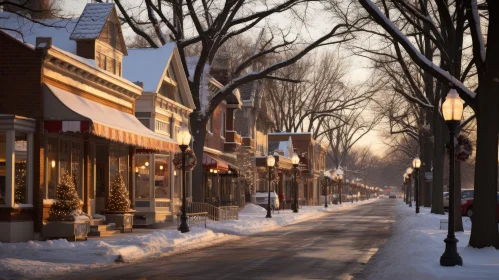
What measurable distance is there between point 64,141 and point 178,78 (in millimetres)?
14216

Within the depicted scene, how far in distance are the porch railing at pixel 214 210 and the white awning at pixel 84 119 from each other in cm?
921

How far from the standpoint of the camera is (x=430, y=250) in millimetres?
21000

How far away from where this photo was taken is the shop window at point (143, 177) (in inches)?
1508

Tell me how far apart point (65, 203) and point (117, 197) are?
537 centimetres

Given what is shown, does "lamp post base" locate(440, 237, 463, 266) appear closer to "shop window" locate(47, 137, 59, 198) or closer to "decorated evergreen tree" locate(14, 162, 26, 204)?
"decorated evergreen tree" locate(14, 162, 26, 204)

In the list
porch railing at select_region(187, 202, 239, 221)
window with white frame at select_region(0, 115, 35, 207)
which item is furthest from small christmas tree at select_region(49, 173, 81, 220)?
porch railing at select_region(187, 202, 239, 221)

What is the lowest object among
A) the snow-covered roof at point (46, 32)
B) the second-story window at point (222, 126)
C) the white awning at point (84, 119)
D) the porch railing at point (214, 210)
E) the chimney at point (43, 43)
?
the porch railing at point (214, 210)

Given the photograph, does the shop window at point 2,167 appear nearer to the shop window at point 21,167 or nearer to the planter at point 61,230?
the shop window at point 21,167

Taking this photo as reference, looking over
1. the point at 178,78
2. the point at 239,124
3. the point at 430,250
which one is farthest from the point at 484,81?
the point at 239,124

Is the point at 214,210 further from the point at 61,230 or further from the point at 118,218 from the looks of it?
the point at 61,230

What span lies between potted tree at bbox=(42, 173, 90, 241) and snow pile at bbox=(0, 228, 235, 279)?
1.58m

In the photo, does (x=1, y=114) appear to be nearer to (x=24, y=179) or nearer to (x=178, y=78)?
(x=24, y=179)

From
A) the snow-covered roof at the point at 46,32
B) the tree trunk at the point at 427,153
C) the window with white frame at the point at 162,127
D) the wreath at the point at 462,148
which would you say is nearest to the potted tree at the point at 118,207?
the snow-covered roof at the point at 46,32

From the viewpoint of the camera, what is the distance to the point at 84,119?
24.9 m
